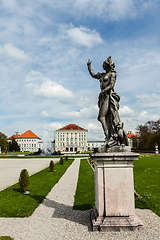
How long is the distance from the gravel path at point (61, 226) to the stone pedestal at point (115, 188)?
340 mm

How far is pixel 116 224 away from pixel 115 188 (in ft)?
2.71

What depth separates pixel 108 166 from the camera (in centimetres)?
477

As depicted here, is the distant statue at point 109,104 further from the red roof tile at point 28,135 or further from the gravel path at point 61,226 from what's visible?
the red roof tile at point 28,135

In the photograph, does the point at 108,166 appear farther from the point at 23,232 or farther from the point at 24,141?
the point at 24,141

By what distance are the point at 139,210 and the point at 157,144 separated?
4552 centimetres

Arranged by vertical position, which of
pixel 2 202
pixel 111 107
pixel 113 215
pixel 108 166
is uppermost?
pixel 111 107

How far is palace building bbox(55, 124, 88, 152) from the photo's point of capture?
10500cm

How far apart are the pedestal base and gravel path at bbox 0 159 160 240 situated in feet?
0.36

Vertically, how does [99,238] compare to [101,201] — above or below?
below

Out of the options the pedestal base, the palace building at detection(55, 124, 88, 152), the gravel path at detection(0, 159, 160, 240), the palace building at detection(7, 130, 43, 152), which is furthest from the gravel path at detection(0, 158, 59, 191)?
the palace building at detection(7, 130, 43, 152)

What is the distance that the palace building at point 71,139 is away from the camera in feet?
344

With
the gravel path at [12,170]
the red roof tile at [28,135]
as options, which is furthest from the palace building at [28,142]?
the gravel path at [12,170]

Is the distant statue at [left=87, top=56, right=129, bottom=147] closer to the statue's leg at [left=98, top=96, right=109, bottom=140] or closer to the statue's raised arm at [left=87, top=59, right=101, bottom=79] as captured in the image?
the statue's leg at [left=98, top=96, right=109, bottom=140]

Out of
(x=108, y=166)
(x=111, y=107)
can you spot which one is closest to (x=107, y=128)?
(x=111, y=107)
